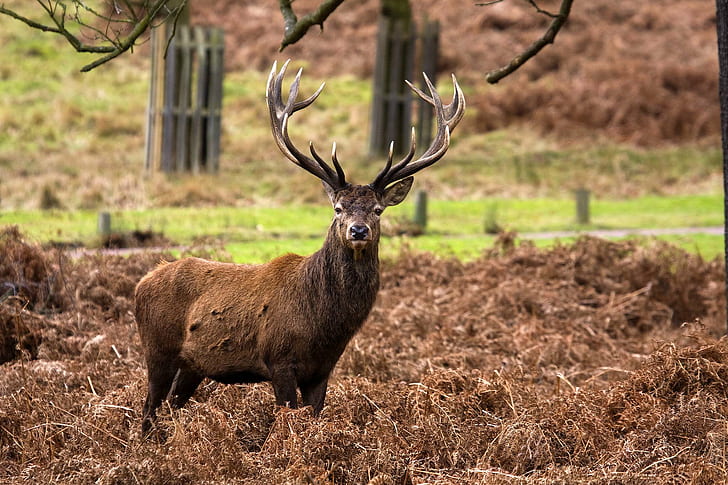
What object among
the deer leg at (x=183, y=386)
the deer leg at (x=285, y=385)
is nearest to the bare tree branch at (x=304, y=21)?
the deer leg at (x=183, y=386)

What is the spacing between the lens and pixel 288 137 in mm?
8438

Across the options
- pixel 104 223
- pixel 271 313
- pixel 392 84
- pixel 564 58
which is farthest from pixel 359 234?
pixel 564 58

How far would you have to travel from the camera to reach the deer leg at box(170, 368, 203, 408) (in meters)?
8.47

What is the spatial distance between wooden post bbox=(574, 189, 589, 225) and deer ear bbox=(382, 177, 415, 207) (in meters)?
12.4

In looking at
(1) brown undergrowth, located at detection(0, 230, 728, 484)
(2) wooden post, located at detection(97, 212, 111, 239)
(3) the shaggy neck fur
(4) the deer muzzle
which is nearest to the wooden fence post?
(2) wooden post, located at detection(97, 212, 111, 239)

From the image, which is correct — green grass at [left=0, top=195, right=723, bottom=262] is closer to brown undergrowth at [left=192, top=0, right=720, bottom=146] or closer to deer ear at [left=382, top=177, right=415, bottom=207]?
brown undergrowth at [left=192, top=0, right=720, bottom=146]

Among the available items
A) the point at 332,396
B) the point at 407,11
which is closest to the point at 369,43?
the point at 407,11

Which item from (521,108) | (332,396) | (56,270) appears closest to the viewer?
(332,396)

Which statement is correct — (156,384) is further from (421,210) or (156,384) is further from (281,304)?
(421,210)

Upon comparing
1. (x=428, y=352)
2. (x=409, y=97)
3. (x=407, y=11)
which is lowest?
(x=428, y=352)

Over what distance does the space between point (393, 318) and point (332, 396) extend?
3874 mm

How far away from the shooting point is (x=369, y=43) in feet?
126

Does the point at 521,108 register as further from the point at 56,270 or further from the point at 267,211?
the point at 56,270

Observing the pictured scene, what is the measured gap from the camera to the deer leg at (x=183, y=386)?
8469mm
